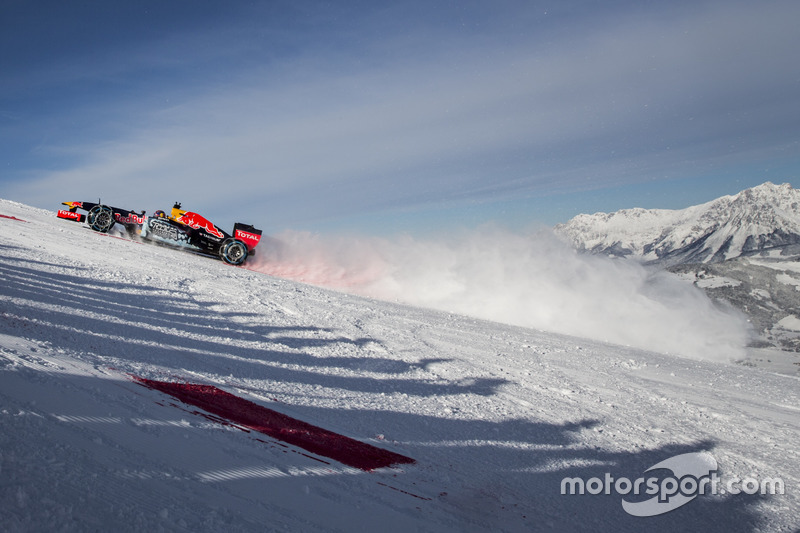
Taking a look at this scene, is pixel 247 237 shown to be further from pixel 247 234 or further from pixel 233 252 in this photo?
pixel 233 252

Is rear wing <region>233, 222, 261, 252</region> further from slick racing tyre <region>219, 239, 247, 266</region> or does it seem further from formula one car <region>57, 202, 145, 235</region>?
formula one car <region>57, 202, 145, 235</region>

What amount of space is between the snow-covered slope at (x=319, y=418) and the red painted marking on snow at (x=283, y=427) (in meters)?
0.16

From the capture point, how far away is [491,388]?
8039 millimetres

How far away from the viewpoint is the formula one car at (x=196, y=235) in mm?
18734

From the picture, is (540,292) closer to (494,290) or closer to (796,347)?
(494,290)

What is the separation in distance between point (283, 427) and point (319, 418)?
755 millimetres

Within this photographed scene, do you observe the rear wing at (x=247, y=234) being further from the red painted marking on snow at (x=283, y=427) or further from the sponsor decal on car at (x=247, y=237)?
the red painted marking on snow at (x=283, y=427)

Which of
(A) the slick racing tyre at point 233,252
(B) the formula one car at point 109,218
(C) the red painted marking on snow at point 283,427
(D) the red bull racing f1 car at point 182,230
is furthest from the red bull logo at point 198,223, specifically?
(C) the red painted marking on snow at point 283,427

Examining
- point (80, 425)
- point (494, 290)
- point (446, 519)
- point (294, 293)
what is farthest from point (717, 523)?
point (494, 290)

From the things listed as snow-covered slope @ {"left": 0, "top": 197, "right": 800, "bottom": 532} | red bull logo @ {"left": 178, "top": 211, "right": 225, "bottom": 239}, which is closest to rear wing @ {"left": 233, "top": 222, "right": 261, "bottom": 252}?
red bull logo @ {"left": 178, "top": 211, "right": 225, "bottom": 239}

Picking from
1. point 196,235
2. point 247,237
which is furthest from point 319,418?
point 196,235

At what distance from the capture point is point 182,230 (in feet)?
62.2

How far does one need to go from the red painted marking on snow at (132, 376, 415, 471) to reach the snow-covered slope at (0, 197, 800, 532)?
0.54ft

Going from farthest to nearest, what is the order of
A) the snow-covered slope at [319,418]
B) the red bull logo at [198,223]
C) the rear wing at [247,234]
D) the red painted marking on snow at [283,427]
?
the rear wing at [247,234] → the red bull logo at [198,223] → the red painted marking on snow at [283,427] → the snow-covered slope at [319,418]
